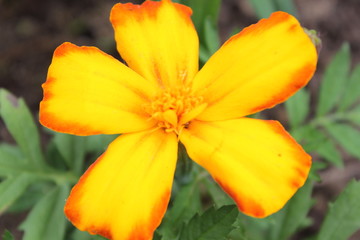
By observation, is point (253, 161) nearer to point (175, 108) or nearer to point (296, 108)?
point (175, 108)

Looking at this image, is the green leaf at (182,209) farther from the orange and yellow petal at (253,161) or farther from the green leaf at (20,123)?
the green leaf at (20,123)

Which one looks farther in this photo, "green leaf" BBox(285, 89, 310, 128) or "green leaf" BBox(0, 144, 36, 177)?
"green leaf" BBox(285, 89, 310, 128)

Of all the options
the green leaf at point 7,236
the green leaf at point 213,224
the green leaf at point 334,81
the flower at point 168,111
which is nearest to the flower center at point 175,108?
the flower at point 168,111

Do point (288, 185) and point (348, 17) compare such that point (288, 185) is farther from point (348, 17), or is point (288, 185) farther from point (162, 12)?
point (348, 17)

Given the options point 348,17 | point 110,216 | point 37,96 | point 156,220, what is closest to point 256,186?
point 156,220

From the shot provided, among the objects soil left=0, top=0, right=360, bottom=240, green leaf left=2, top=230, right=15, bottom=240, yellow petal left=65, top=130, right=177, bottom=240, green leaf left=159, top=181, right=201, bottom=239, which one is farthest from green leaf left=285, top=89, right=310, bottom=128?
green leaf left=2, top=230, right=15, bottom=240

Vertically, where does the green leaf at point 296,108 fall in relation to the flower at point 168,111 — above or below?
below

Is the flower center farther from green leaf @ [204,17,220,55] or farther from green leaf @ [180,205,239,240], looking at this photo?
green leaf @ [204,17,220,55]
